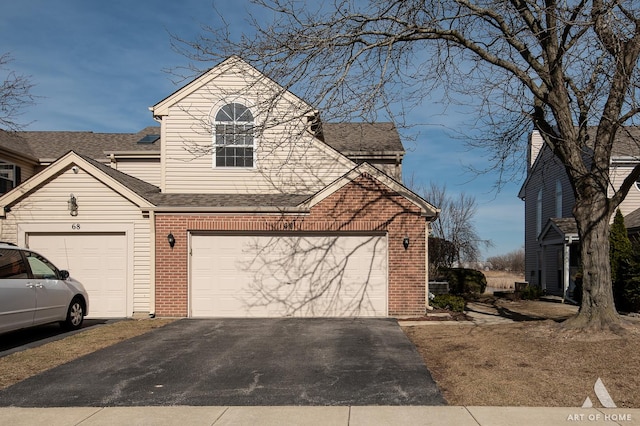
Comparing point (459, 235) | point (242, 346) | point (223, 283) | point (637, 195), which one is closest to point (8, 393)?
point (242, 346)

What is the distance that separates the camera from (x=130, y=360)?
845 centimetres

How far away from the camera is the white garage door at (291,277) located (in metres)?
13.4

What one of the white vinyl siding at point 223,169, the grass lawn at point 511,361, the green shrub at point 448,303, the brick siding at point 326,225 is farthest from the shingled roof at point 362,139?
the grass lawn at point 511,361

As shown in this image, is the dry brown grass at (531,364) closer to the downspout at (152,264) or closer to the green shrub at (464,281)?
the downspout at (152,264)

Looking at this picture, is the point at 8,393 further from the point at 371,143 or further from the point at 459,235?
the point at 459,235

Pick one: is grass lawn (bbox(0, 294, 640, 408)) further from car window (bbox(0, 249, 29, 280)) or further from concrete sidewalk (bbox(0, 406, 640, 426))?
car window (bbox(0, 249, 29, 280))

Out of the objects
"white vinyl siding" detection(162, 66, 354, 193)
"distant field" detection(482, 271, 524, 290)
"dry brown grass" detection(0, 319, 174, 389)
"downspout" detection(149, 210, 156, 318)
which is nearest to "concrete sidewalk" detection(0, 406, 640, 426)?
"dry brown grass" detection(0, 319, 174, 389)

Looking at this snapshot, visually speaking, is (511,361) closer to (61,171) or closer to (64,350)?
(64,350)

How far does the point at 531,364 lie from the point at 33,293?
8.85 meters

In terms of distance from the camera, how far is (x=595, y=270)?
9438 millimetres

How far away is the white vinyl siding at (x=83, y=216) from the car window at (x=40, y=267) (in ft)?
8.20

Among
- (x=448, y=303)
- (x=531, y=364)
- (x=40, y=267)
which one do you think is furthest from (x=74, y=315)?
(x=448, y=303)

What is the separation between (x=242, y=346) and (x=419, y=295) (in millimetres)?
5362

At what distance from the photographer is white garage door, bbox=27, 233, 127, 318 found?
13.6 m
